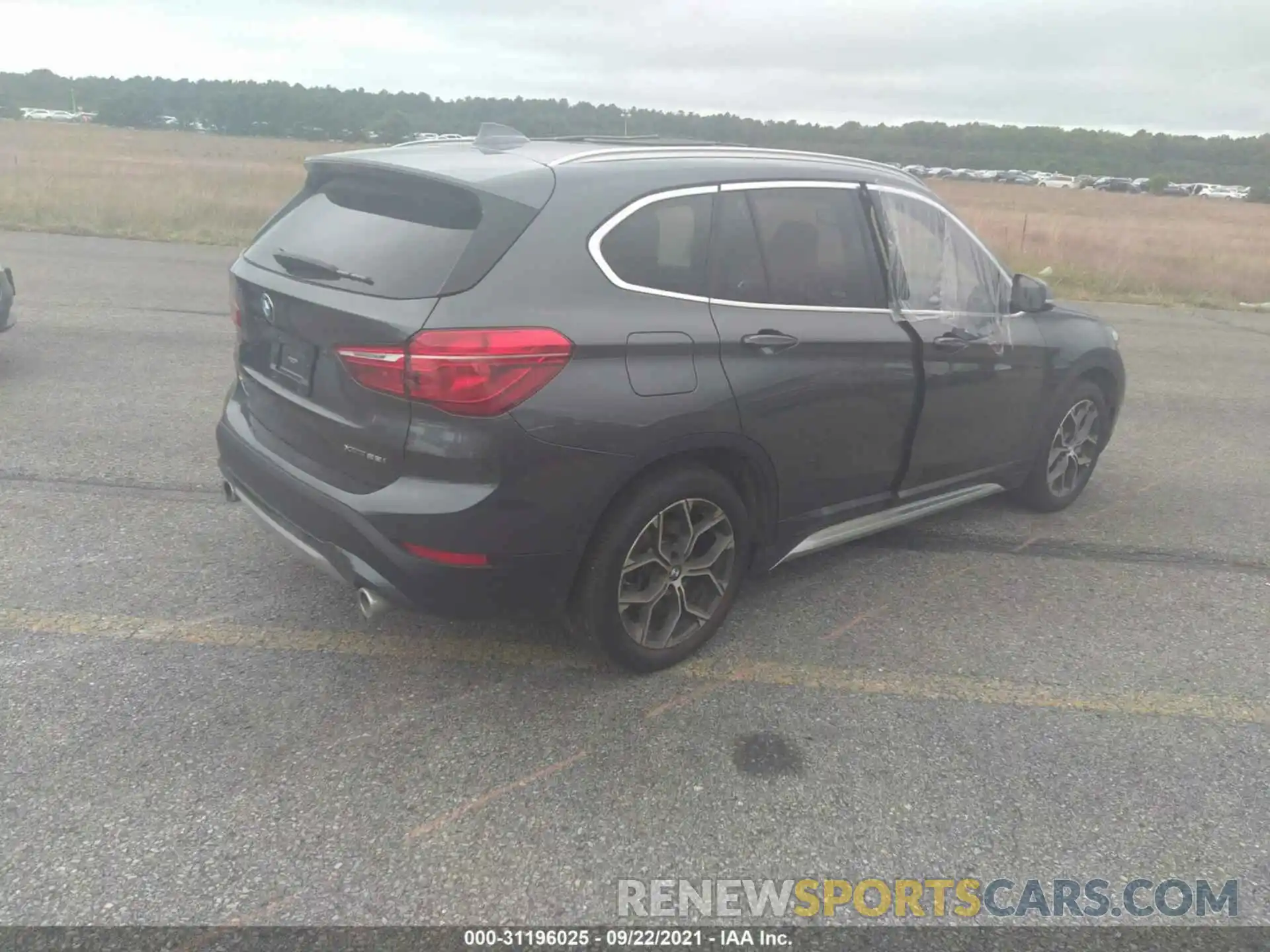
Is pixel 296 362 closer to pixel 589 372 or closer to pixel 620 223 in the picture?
pixel 589 372

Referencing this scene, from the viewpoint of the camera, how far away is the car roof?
326 centimetres

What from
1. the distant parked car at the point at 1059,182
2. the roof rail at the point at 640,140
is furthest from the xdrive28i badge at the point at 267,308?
the distant parked car at the point at 1059,182

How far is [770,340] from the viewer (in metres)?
3.41

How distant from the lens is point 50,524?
430 centimetres

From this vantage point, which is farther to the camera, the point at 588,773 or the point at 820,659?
the point at 820,659

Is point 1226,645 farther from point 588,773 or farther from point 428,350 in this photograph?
point 428,350

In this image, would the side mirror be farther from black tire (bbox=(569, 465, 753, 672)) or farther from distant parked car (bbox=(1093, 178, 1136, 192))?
distant parked car (bbox=(1093, 178, 1136, 192))

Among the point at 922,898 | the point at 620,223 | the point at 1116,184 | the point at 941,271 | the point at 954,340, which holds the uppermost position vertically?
the point at 1116,184

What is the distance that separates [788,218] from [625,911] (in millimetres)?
2455

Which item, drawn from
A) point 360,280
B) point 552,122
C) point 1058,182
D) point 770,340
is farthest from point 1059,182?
point 360,280

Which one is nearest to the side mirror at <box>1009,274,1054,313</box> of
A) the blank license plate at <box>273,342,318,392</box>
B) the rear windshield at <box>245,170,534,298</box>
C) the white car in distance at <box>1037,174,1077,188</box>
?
the rear windshield at <box>245,170,534,298</box>

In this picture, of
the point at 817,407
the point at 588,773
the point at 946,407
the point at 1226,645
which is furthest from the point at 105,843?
the point at 1226,645

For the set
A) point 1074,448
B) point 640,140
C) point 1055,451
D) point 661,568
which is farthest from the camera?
point 1074,448

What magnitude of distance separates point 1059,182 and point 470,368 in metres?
59.3
